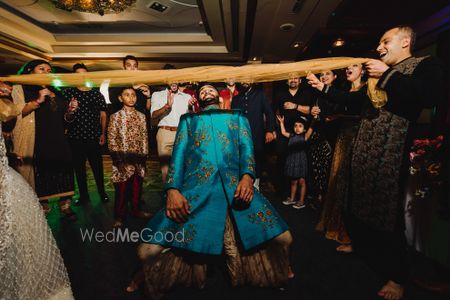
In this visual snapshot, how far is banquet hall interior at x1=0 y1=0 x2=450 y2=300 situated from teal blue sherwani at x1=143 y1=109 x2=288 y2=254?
21.0 inches

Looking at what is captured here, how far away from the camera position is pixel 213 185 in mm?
1800

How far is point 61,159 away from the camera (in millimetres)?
3309

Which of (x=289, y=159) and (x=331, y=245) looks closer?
(x=331, y=245)

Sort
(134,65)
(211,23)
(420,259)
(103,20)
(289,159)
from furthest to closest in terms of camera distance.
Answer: (103,20) → (211,23) → (289,159) → (134,65) → (420,259)

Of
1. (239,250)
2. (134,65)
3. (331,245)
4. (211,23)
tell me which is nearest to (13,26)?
(211,23)

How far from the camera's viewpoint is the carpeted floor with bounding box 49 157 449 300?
187 centimetres

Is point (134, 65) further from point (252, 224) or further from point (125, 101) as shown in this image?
point (252, 224)

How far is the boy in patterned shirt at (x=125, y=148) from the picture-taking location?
10.2 feet

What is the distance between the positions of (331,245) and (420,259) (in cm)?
76

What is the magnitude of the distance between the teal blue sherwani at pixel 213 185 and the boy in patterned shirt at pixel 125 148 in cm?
147

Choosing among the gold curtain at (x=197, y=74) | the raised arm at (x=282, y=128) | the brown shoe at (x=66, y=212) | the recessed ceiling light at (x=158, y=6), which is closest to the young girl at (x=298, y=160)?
the raised arm at (x=282, y=128)

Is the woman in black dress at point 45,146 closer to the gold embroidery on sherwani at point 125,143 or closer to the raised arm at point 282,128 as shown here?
the gold embroidery on sherwani at point 125,143

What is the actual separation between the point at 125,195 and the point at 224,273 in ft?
5.51

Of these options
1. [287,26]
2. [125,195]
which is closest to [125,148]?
[125,195]
